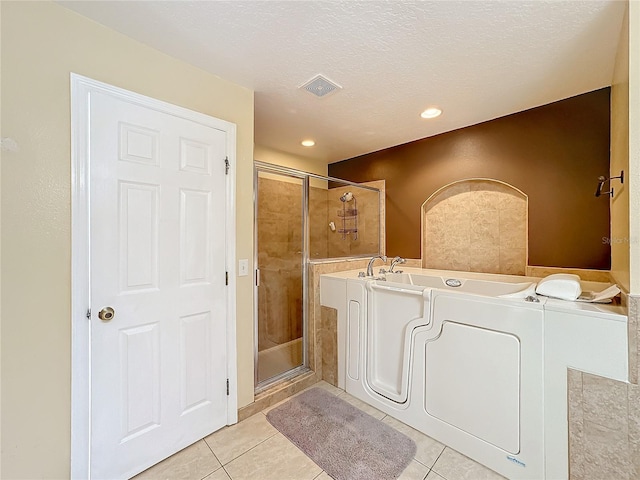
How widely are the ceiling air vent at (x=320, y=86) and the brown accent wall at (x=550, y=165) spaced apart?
4.73 ft

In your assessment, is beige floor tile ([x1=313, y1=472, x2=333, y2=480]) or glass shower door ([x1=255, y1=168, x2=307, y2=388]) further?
glass shower door ([x1=255, y1=168, x2=307, y2=388])

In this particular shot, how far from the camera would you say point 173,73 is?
161 cm

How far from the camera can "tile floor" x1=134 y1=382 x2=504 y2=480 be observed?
146 cm

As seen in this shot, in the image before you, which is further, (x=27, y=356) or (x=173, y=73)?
(x=173, y=73)

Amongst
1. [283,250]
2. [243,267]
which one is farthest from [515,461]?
[283,250]

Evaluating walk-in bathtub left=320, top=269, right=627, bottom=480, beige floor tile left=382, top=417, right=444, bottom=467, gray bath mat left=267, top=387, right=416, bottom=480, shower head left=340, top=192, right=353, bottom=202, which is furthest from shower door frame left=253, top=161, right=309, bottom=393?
beige floor tile left=382, top=417, right=444, bottom=467

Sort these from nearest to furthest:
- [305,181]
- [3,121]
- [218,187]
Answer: [3,121] < [218,187] < [305,181]

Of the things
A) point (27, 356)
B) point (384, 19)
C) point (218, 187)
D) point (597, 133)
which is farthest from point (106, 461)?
point (597, 133)

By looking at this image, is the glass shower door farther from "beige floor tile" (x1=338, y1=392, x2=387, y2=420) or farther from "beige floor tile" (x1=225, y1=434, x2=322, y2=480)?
"beige floor tile" (x1=225, y1=434, x2=322, y2=480)

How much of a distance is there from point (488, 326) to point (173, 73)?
94.5 inches

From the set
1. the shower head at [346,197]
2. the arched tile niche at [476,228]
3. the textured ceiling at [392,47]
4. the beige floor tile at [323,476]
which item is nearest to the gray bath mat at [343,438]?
the beige floor tile at [323,476]

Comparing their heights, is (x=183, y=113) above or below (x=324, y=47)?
below

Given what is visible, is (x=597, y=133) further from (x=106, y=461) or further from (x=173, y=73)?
(x=106, y=461)

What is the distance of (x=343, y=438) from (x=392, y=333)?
77cm
